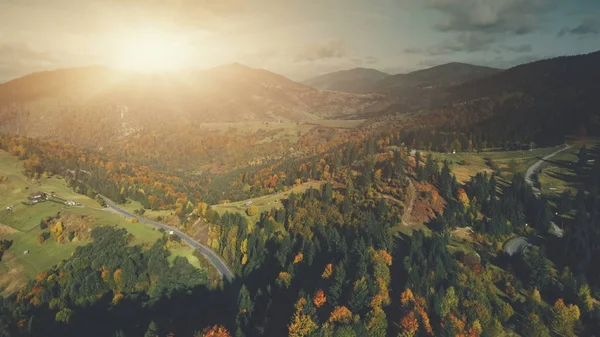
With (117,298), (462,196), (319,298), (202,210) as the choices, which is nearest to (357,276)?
(319,298)

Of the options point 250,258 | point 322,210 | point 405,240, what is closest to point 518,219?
point 405,240

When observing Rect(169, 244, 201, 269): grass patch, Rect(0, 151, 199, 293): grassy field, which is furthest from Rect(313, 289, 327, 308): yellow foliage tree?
Rect(0, 151, 199, 293): grassy field

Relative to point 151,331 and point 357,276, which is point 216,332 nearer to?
point 151,331

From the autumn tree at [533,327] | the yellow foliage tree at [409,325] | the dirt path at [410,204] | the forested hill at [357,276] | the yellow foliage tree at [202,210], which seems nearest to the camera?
the yellow foliage tree at [409,325]

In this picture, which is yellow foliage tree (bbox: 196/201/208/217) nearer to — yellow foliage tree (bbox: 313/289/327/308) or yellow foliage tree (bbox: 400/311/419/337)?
yellow foliage tree (bbox: 313/289/327/308)

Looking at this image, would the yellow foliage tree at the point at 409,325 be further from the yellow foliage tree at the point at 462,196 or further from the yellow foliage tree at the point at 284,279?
the yellow foliage tree at the point at 462,196

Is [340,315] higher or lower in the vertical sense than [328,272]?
lower

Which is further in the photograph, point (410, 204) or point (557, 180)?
point (557, 180)

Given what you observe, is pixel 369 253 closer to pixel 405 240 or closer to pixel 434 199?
pixel 405 240

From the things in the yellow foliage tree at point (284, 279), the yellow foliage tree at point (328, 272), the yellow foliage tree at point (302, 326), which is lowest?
the yellow foliage tree at point (284, 279)

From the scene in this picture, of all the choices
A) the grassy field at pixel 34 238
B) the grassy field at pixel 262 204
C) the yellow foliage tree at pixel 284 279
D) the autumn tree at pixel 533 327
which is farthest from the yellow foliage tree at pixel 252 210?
the autumn tree at pixel 533 327

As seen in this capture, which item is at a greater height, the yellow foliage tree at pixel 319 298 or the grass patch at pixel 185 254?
the yellow foliage tree at pixel 319 298
